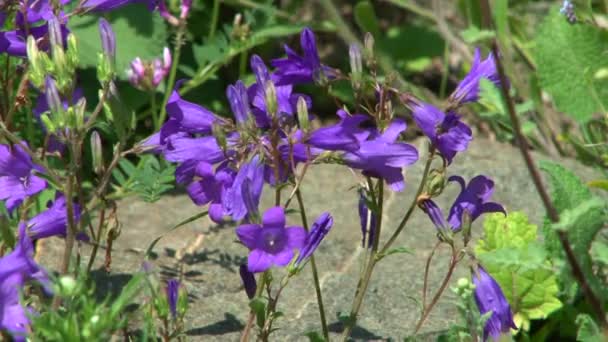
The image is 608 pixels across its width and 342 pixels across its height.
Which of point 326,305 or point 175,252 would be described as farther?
point 175,252

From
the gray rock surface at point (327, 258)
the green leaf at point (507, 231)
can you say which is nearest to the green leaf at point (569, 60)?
the gray rock surface at point (327, 258)

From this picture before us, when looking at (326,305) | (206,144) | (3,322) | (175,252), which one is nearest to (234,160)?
(206,144)

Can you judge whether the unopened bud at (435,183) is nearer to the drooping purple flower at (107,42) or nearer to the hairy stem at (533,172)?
the hairy stem at (533,172)

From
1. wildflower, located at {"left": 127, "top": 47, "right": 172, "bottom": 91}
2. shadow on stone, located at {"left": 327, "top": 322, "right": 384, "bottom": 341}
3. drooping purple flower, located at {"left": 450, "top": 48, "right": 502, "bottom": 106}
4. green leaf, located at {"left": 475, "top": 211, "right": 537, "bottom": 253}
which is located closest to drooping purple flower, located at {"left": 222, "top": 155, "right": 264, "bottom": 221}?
drooping purple flower, located at {"left": 450, "top": 48, "right": 502, "bottom": 106}

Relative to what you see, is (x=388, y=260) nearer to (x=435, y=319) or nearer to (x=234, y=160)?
(x=435, y=319)

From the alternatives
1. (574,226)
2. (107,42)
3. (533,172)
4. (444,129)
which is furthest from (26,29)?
(574,226)

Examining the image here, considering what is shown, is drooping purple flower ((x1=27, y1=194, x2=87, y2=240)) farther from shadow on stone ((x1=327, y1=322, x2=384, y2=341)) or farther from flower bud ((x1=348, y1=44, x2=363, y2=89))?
shadow on stone ((x1=327, y1=322, x2=384, y2=341))
